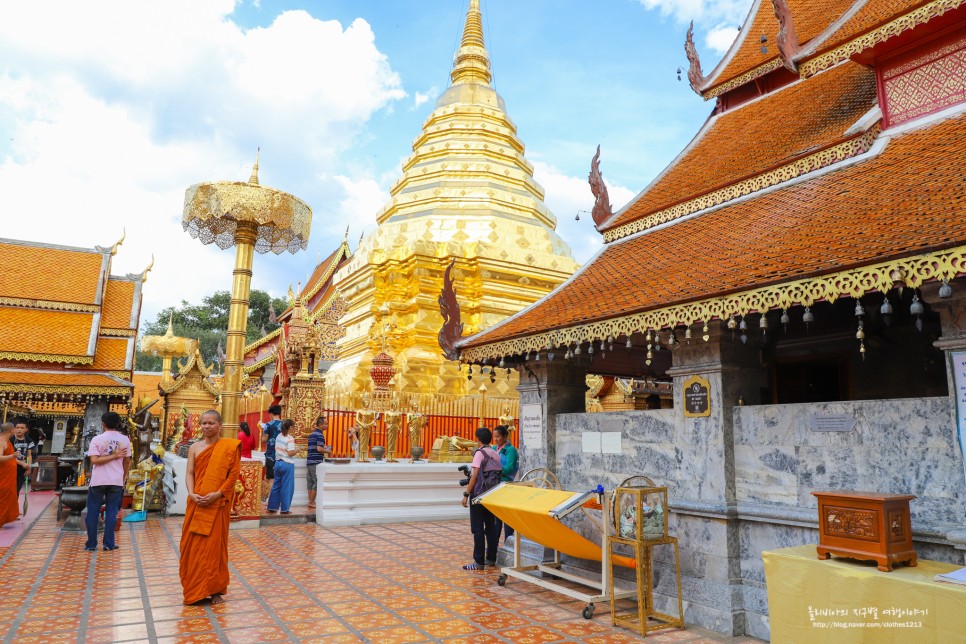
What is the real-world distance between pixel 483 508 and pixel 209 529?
268 centimetres

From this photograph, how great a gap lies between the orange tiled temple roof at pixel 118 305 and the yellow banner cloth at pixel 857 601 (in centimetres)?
1830

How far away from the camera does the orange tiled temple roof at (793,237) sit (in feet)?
13.3

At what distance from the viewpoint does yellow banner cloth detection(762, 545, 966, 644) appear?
337 centimetres

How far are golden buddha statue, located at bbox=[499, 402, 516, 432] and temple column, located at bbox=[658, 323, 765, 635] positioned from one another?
20.3 feet

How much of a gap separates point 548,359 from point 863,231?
10.3 feet

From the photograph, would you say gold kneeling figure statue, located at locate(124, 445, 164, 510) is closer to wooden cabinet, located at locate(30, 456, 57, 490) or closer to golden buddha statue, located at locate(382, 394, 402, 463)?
golden buddha statue, located at locate(382, 394, 402, 463)

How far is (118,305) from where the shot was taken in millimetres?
18719

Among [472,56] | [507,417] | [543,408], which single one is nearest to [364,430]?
Result: [507,417]

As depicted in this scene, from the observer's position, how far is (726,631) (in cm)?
487

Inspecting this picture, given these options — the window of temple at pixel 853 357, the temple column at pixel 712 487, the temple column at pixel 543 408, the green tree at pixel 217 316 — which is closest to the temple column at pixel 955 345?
the temple column at pixel 712 487


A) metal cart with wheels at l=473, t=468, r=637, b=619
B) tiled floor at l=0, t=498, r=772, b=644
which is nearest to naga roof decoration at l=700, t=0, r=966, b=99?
metal cart with wheels at l=473, t=468, r=637, b=619

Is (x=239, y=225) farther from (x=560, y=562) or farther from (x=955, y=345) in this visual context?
(x=955, y=345)

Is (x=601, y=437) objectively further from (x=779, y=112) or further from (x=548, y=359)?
(x=779, y=112)

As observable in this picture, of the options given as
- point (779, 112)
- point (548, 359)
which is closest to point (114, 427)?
point (548, 359)
